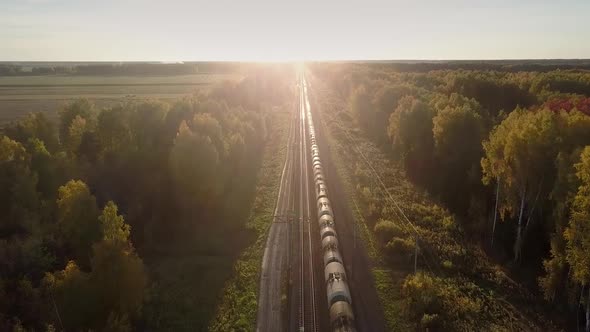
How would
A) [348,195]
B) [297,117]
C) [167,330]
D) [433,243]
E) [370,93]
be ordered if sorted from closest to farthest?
[167,330], [433,243], [348,195], [370,93], [297,117]

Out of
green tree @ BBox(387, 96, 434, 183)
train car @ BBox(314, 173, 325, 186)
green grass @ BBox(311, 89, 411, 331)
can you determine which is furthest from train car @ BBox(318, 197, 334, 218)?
green tree @ BBox(387, 96, 434, 183)

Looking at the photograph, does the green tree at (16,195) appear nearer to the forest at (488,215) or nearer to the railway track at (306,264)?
the railway track at (306,264)

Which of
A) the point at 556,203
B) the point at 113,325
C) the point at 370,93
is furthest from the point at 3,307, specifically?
the point at 370,93

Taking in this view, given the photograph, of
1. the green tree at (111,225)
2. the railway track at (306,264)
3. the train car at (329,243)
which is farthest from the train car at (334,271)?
the green tree at (111,225)

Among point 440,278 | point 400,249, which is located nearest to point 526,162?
point 440,278

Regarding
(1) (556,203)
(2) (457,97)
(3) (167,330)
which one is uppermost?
(2) (457,97)

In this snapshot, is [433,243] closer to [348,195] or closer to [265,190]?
[348,195]
